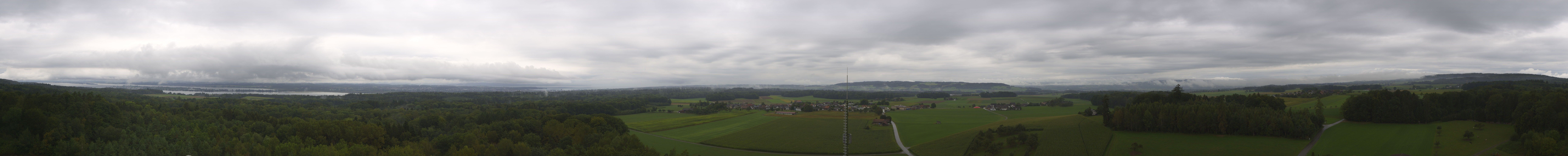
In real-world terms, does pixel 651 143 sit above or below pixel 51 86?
below

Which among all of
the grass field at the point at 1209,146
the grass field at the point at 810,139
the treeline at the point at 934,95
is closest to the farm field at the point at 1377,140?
the grass field at the point at 1209,146

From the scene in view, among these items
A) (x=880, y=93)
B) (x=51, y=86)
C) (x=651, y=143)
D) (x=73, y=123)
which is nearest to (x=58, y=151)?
(x=73, y=123)

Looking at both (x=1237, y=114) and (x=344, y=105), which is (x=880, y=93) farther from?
(x=344, y=105)

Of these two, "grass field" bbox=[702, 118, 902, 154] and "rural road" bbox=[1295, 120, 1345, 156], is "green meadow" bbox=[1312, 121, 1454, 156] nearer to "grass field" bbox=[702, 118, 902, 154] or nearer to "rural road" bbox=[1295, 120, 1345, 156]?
"rural road" bbox=[1295, 120, 1345, 156]

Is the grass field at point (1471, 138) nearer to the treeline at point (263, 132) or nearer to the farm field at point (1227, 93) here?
the farm field at point (1227, 93)

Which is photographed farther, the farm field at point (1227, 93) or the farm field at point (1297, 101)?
the farm field at point (1227, 93)

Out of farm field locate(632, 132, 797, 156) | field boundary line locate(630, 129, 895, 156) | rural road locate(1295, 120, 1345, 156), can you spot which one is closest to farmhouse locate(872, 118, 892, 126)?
field boundary line locate(630, 129, 895, 156)
